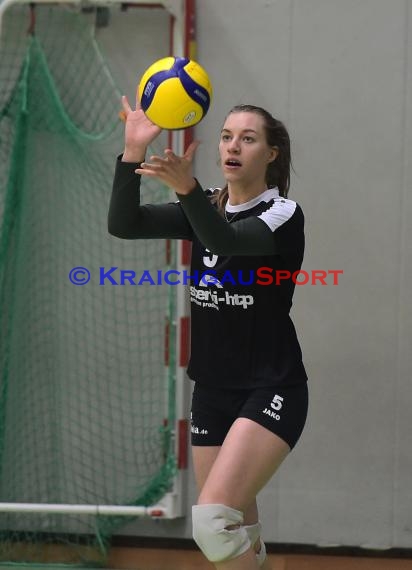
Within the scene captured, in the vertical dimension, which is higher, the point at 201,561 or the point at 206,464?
the point at 206,464

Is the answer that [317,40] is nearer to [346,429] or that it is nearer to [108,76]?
[108,76]

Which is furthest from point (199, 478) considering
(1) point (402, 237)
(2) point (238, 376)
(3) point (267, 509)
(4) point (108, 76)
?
(4) point (108, 76)

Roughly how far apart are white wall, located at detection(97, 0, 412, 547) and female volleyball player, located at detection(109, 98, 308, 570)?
1201 millimetres

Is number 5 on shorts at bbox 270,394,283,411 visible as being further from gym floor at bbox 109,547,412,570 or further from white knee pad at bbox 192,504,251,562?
gym floor at bbox 109,547,412,570

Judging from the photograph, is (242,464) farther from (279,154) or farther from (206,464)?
(279,154)

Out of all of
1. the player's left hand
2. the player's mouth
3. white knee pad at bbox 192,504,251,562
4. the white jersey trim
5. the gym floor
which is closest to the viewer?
the player's left hand

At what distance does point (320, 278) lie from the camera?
14.6 ft

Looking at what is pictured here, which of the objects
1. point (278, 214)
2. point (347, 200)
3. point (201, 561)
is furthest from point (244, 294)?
point (201, 561)

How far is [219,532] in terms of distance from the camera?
2.84 m

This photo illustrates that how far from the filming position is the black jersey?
301 cm

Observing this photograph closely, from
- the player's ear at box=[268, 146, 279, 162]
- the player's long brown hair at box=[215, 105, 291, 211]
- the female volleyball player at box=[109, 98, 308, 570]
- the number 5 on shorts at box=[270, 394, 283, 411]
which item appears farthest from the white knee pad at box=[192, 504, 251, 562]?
the player's ear at box=[268, 146, 279, 162]

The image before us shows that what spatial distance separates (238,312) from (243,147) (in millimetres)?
530

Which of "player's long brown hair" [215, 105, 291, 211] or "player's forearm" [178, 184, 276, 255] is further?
"player's long brown hair" [215, 105, 291, 211]

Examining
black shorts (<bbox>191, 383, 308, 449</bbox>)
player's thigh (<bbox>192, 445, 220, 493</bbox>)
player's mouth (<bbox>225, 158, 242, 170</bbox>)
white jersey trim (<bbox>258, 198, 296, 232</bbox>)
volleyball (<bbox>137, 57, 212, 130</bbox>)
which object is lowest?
player's thigh (<bbox>192, 445, 220, 493</bbox>)
